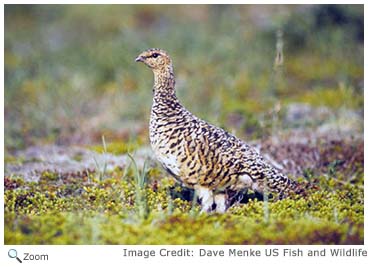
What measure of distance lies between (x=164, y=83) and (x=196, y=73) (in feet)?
12.6

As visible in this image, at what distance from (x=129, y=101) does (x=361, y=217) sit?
3.84 meters

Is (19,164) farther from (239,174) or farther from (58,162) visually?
(239,174)

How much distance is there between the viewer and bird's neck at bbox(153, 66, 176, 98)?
467 centimetres

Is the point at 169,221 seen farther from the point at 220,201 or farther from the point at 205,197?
the point at 220,201

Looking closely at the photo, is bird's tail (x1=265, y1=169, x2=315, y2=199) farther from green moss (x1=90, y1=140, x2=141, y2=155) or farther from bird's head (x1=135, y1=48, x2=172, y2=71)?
green moss (x1=90, y1=140, x2=141, y2=155)

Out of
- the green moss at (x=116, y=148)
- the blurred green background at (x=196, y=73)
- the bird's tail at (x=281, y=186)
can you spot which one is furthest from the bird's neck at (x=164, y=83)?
the green moss at (x=116, y=148)

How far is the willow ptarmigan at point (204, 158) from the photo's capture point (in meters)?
4.37

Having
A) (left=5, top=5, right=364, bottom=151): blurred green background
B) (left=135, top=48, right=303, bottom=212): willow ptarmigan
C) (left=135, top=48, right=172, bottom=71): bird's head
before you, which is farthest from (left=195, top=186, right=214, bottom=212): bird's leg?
(left=5, top=5, right=364, bottom=151): blurred green background

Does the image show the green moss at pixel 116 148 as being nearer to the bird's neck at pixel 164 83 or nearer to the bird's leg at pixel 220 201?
the bird's neck at pixel 164 83

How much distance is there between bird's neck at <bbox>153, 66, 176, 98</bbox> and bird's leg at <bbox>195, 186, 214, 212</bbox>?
0.70 metres
